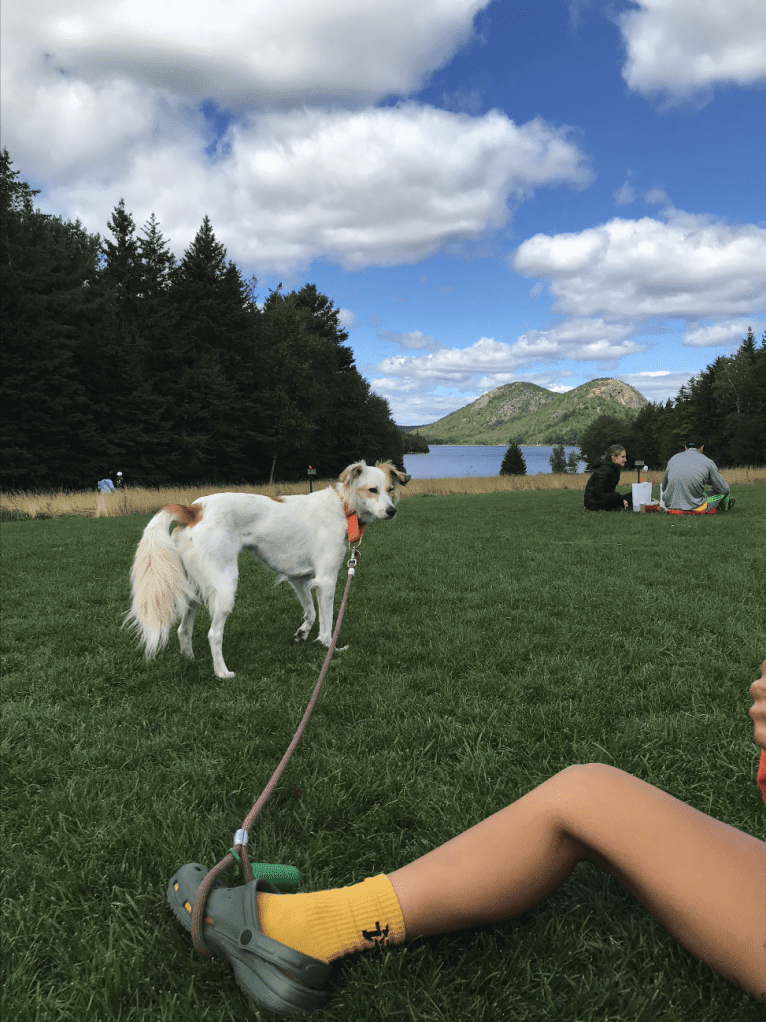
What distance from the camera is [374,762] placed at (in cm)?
303

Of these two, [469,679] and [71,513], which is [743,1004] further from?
[71,513]

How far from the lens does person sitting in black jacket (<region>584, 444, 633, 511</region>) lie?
15195mm

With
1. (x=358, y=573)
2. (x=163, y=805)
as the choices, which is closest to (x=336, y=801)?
(x=163, y=805)

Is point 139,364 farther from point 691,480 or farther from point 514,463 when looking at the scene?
point 514,463

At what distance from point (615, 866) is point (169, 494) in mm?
22361

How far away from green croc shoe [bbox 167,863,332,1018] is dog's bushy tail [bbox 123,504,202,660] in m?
2.79

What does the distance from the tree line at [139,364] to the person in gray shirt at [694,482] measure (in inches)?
1234

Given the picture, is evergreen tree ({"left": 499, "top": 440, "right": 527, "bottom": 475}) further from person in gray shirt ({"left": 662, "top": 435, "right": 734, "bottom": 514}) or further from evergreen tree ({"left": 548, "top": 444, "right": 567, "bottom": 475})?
person in gray shirt ({"left": 662, "top": 435, "right": 734, "bottom": 514})

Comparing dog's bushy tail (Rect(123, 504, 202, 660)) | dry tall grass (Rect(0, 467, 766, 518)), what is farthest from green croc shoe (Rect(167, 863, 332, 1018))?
dry tall grass (Rect(0, 467, 766, 518))

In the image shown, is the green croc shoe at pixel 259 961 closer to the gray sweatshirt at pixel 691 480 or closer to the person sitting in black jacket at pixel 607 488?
the gray sweatshirt at pixel 691 480

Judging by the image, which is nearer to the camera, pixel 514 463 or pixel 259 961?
pixel 259 961

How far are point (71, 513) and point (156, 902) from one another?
20315mm

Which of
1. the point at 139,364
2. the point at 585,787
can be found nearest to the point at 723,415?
the point at 139,364

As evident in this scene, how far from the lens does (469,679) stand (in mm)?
4180
